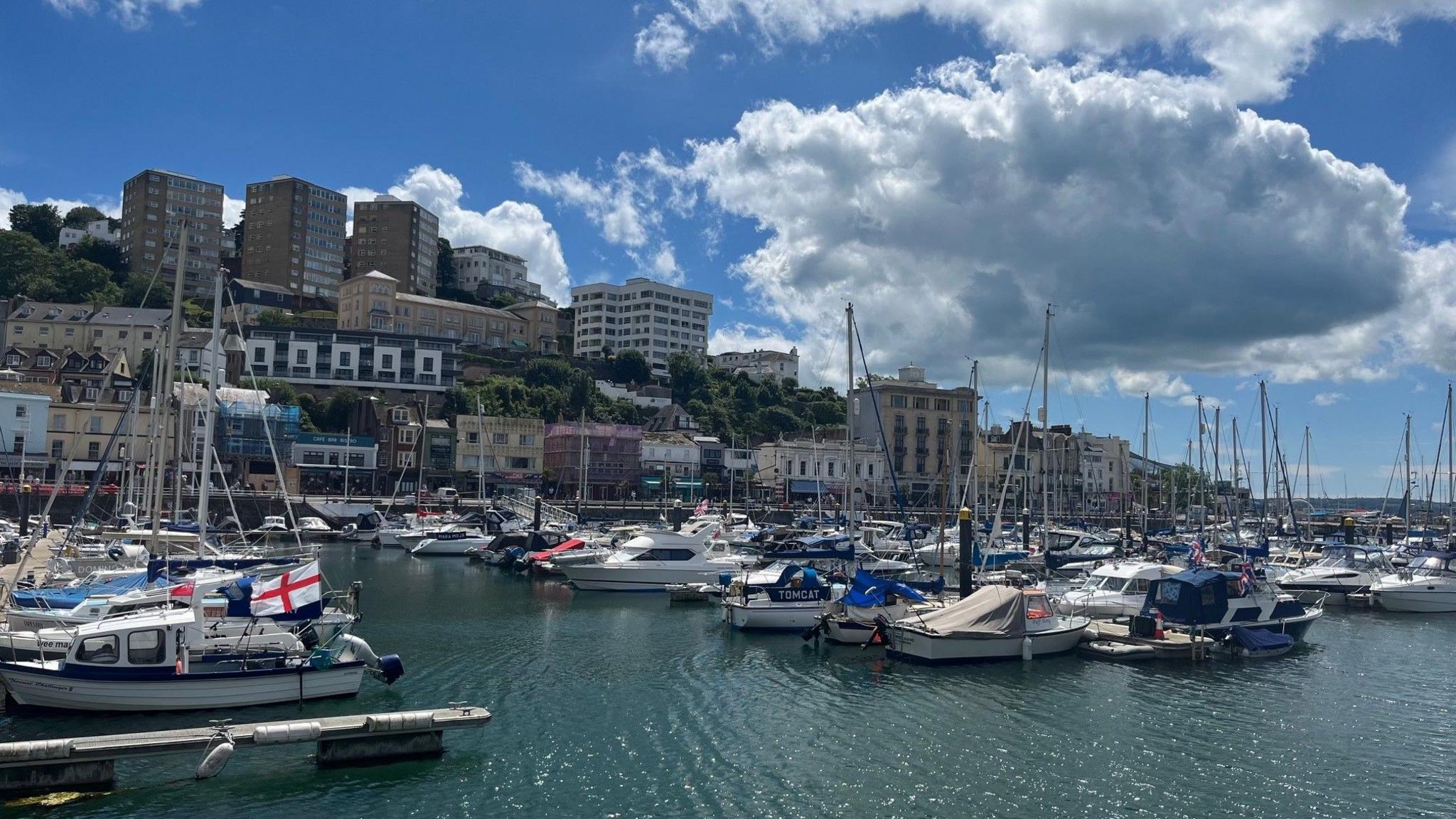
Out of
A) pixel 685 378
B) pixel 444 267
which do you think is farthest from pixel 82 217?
pixel 685 378

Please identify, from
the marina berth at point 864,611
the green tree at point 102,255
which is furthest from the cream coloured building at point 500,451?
the marina berth at point 864,611

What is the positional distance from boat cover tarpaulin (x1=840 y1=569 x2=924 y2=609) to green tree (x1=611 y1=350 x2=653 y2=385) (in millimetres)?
111436

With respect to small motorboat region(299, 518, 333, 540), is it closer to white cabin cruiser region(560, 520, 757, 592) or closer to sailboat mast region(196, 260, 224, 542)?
white cabin cruiser region(560, 520, 757, 592)

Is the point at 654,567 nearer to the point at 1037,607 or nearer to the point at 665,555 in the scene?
the point at 665,555

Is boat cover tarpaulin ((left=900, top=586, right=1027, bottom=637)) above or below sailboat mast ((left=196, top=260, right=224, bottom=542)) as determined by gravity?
below

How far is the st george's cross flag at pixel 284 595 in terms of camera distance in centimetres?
2733

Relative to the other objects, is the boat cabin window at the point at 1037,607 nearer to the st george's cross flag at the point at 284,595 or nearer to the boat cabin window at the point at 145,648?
the st george's cross flag at the point at 284,595

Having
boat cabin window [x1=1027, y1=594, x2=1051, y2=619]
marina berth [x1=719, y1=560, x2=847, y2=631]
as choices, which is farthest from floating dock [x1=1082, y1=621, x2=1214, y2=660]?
marina berth [x1=719, y1=560, x2=847, y2=631]

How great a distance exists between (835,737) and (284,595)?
15086 mm

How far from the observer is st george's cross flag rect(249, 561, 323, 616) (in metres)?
27.3

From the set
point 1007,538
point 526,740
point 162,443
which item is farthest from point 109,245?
point 526,740

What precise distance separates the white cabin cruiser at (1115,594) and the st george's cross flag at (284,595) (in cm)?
2812

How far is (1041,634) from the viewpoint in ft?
112

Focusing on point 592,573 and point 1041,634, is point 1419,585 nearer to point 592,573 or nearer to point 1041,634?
point 1041,634
